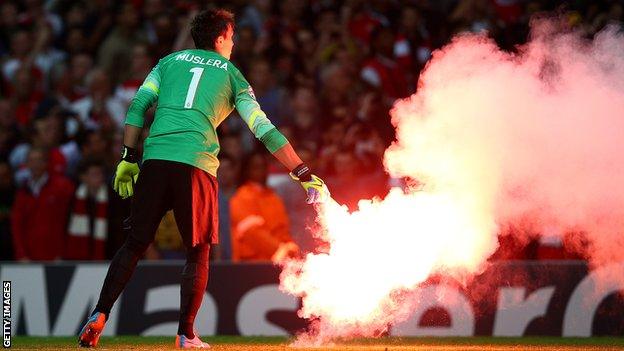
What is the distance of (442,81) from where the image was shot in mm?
11305

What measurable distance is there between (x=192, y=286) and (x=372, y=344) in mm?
2011

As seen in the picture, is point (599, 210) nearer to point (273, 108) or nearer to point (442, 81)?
point (442, 81)

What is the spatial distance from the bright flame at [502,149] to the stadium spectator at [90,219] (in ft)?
14.0

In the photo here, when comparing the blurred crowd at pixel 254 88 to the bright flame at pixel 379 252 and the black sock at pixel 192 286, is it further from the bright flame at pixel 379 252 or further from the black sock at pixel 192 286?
the black sock at pixel 192 286

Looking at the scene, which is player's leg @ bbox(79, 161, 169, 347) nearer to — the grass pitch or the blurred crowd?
the grass pitch

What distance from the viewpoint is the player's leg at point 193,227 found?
9516mm

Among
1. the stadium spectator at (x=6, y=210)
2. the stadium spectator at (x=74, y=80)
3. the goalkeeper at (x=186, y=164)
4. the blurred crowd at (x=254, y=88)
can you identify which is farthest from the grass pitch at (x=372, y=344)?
the stadium spectator at (x=74, y=80)

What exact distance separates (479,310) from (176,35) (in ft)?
22.8

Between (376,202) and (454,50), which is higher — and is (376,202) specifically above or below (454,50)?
below

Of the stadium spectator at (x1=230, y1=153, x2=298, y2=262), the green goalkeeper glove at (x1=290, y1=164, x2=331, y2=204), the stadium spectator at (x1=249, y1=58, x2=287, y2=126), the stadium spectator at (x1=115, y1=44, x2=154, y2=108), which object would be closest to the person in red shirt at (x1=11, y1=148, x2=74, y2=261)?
the stadium spectator at (x1=115, y1=44, x2=154, y2=108)

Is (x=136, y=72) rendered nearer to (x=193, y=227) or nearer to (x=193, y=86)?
(x=193, y=86)

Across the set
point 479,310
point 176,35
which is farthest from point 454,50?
point 176,35

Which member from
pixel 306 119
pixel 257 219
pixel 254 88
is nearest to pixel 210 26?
pixel 257 219

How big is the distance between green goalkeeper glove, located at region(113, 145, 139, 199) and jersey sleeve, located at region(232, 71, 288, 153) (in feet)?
2.94
